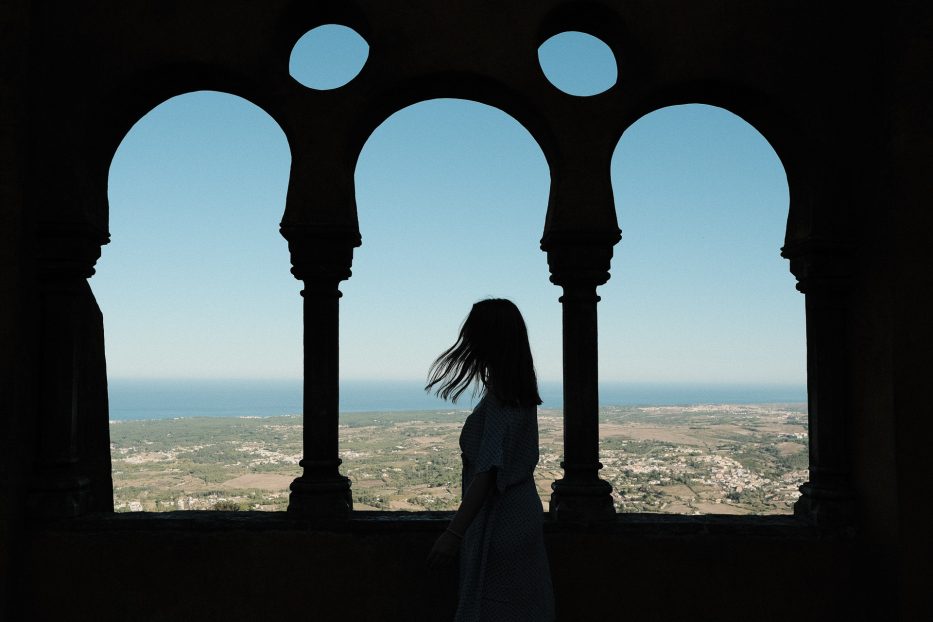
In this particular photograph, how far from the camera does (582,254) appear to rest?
12.1ft

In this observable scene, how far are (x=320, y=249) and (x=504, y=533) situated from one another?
177cm

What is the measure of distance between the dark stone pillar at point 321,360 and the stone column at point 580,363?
1.08m

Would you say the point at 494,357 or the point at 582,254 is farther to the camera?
the point at 582,254

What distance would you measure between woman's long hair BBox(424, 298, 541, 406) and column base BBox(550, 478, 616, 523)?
1.20m

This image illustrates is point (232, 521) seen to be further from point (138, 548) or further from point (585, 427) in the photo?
point (585, 427)

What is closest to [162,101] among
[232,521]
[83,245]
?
[83,245]

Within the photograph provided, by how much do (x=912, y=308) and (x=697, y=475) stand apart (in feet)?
85.1

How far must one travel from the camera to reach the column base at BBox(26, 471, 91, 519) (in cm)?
358

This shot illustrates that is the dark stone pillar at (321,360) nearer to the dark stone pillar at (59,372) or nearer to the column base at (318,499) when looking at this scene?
the column base at (318,499)

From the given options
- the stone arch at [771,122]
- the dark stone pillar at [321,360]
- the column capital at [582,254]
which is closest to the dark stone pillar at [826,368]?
the stone arch at [771,122]

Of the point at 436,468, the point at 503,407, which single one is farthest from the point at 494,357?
the point at 436,468

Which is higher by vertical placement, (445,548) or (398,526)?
(445,548)

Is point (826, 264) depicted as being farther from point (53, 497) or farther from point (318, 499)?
point (53, 497)

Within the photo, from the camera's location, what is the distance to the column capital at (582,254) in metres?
3.67
